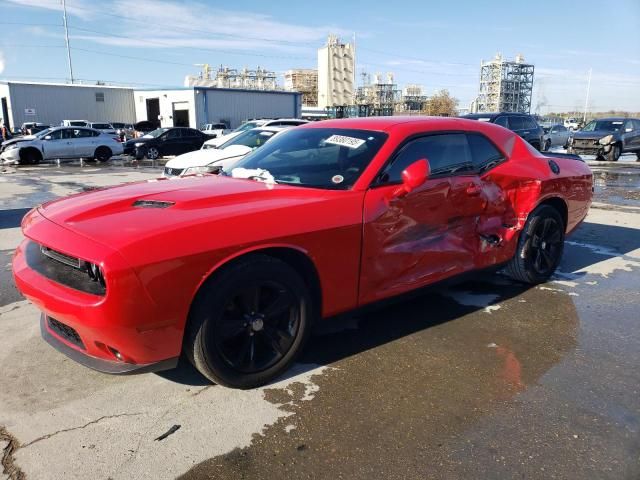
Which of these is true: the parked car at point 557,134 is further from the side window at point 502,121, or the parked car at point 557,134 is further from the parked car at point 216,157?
the parked car at point 216,157

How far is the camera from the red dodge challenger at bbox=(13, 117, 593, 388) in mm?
2449

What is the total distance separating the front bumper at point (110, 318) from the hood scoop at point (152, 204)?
0.42 metres

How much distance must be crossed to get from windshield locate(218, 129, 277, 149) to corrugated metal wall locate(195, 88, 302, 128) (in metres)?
30.8

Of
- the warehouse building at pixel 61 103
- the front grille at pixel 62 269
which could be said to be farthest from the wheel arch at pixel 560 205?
the warehouse building at pixel 61 103

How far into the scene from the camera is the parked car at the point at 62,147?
60.6 feet

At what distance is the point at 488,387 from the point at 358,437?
37.0 inches

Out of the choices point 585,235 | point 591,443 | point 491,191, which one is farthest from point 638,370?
point 585,235

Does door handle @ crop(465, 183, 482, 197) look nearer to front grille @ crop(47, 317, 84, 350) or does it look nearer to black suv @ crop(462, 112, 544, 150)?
front grille @ crop(47, 317, 84, 350)

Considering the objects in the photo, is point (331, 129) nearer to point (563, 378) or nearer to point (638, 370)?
point (563, 378)

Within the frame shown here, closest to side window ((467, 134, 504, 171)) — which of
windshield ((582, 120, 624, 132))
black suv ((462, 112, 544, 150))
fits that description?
black suv ((462, 112, 544, 150))

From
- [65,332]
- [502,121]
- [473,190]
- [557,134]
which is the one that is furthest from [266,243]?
[557,134]

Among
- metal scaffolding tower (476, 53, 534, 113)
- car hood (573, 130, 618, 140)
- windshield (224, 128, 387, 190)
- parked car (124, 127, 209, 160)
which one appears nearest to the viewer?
windshield (224, 128, 387, 190)

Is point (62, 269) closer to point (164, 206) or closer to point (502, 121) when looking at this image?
point (164, 206)

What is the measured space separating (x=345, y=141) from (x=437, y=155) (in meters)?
0.71
